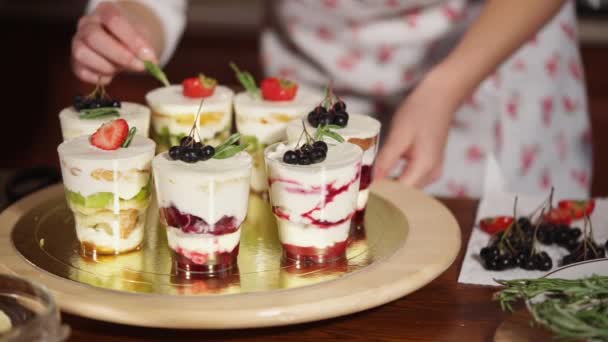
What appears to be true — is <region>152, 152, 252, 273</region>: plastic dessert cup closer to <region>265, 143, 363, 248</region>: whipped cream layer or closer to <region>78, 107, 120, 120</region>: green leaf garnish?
<region>265, 143, 363, 248</region>: whipped cream layer

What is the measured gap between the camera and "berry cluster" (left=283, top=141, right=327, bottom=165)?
1432 millimetres

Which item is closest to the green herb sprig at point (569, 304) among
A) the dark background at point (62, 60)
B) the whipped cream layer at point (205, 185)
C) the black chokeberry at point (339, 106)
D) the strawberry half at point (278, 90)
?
the whipped cream layer at point (205, 185)

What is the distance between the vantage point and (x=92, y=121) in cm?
169

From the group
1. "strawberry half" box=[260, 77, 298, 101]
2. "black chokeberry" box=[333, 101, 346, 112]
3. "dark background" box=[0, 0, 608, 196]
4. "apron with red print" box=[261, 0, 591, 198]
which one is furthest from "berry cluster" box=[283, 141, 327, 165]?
"dark background" box=[0, 0, 608, 196]

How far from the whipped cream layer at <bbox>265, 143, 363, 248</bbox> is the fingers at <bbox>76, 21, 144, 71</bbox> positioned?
0.50 m

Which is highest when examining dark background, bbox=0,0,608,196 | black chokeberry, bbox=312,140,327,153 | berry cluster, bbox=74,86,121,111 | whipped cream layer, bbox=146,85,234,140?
black chokeberry, bbox=312,140,327,153

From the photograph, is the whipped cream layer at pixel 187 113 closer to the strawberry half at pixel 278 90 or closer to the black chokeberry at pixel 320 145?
the strawberry half at pixel 278 90

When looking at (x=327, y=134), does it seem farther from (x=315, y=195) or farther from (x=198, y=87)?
(x=198, y=87)

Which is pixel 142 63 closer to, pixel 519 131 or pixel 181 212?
pixel 181 212

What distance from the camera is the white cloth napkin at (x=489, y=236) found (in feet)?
4.93

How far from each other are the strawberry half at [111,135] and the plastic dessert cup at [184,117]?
0.38m

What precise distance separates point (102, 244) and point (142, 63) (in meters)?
0.50

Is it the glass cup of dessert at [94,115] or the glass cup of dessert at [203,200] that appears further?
the glass cup of dessert at [94,115]

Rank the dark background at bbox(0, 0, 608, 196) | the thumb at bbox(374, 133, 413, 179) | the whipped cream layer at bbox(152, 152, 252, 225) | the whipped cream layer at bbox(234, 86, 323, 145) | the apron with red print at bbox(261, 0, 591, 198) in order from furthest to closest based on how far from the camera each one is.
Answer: the dark background at bbox(0, 0, 608, 196), the apron with red print at bbox(261, 0, 591, 198), the thumb at bbox(374, 133, 413, 179), the whipped cream layer at bbox(234, 86, 323, 145), the whipped cream layer at bbox(152, 152, 252, 225)
